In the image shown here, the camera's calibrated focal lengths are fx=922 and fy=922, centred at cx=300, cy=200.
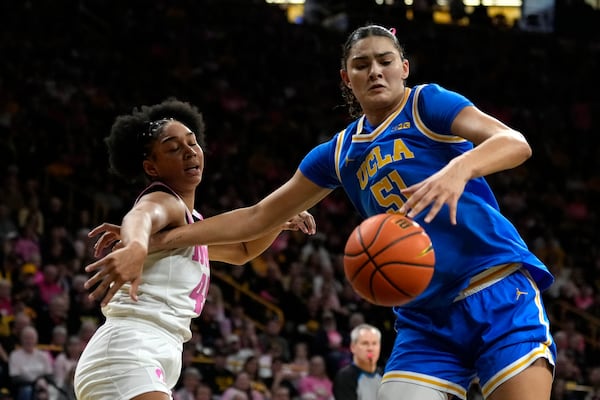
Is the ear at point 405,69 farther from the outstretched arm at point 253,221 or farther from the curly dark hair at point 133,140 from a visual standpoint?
the curly dark hair at point 133,140

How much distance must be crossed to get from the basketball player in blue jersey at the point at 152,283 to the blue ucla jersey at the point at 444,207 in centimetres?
81

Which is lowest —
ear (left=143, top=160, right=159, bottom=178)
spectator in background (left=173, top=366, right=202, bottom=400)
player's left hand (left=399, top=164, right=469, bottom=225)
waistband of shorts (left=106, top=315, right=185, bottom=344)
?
spectator in background (left=173, top=366, right=202, bottom=400)

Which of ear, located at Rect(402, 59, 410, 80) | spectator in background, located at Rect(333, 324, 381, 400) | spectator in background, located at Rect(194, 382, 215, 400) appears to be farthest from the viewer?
spectator in background, located at Rect(194, 382, 215, 400)

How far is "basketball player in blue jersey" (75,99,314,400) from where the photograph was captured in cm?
372

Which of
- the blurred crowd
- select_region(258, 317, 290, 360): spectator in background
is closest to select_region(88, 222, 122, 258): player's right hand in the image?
the blurred crowd

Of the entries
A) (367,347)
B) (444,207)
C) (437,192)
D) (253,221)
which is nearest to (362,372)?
(367,347)

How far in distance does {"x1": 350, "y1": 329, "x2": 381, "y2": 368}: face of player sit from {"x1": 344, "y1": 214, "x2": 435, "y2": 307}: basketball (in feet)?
13.7

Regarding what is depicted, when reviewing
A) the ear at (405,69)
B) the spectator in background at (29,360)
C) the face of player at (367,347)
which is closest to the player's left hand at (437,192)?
the ear at (405,69)

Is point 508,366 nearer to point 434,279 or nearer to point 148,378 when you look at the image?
point 434,279

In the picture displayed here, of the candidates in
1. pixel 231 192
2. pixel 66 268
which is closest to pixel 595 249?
pixel 231 192

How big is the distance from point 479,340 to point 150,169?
68.1 inches

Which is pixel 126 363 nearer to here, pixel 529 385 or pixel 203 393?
pixel 529 385

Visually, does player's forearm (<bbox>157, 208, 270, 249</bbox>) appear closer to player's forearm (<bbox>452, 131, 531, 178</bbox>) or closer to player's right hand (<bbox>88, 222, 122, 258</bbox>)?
player's right hand (<bbox>88, 222, 122, 258</bbox>)

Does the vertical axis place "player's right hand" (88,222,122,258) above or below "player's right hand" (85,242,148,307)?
above
